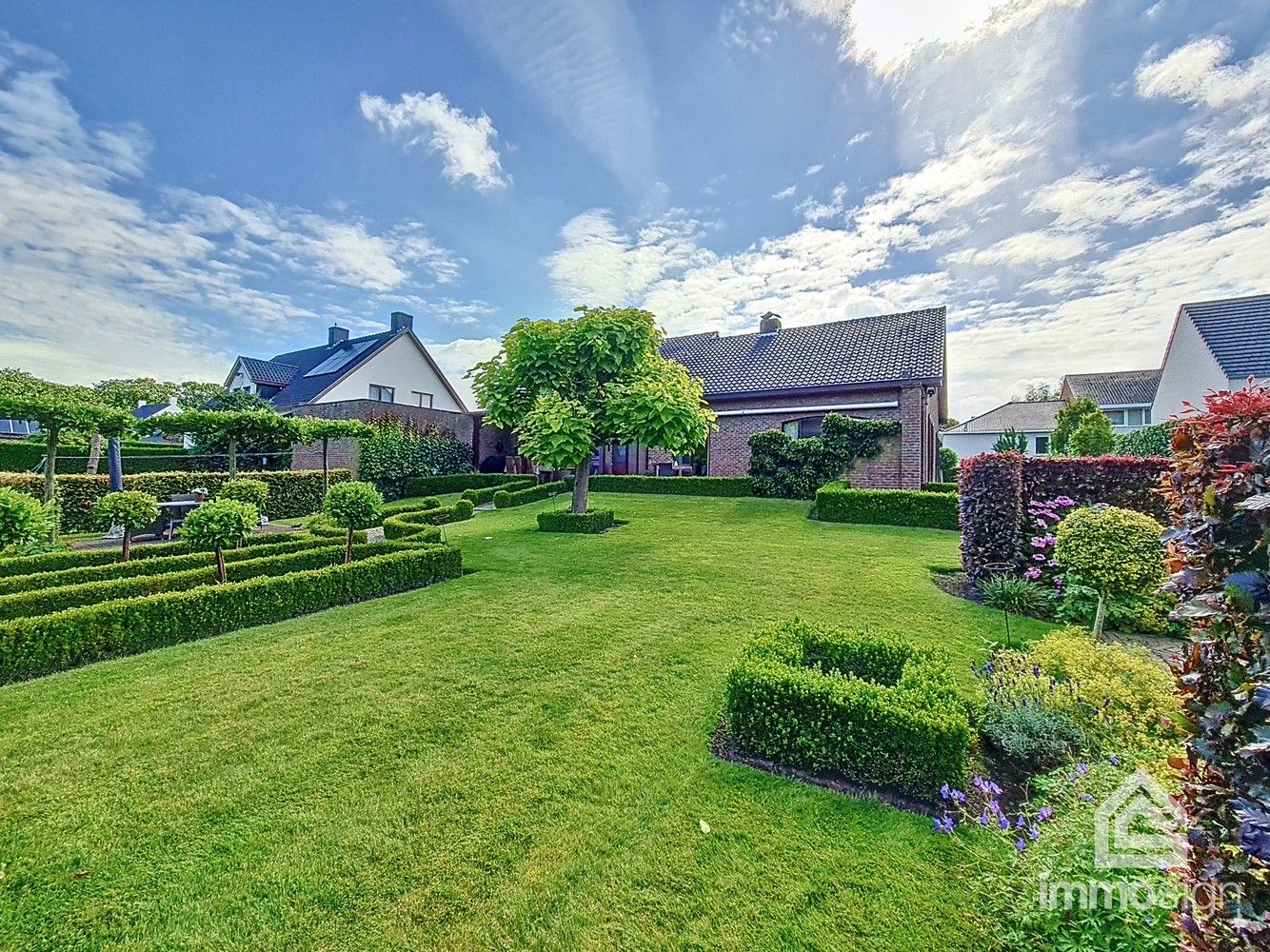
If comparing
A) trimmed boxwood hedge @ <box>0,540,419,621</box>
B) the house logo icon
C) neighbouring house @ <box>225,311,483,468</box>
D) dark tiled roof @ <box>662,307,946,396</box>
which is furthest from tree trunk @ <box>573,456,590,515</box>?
neighbouring house @ <box>225,311,483,468</box>

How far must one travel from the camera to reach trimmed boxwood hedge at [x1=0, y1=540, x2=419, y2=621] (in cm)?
534

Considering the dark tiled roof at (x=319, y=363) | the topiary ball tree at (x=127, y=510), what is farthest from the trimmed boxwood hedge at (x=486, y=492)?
the dark tiled roof at (x=319, y=363)

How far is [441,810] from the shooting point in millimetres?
2729

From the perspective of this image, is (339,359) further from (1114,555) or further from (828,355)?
(1114,555)

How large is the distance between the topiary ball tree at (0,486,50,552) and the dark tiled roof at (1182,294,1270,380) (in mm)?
25914

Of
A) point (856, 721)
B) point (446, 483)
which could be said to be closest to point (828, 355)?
point (446, 483)

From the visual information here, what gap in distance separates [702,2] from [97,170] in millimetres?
11032

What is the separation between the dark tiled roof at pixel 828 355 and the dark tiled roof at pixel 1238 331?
7.06m

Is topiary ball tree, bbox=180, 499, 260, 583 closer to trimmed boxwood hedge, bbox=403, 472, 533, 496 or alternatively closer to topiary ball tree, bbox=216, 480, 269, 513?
topiary ball tree, bbox=216, 480, 269, 513

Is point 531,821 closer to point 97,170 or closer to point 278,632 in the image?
point 278,632

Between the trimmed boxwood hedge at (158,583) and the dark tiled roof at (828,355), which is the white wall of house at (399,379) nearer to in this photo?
the dark tiled roof at (828,355)

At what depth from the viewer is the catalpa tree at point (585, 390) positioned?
34.2 feet

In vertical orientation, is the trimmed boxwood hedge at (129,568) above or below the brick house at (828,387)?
below

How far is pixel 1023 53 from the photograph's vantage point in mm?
6215
